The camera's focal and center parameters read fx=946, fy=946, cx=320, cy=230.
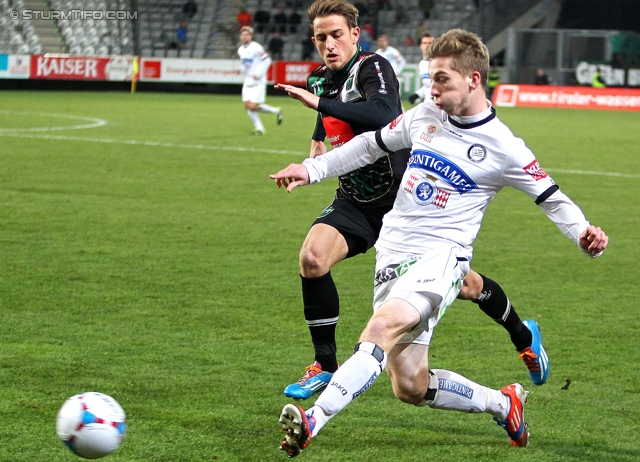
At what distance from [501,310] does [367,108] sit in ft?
4.25

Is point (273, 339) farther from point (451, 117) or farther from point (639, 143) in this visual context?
point (639, 143)

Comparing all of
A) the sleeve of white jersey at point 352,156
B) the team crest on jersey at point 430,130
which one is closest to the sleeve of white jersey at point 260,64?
the sleeve of white jersey at point 352,156

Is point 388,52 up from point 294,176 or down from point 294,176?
down

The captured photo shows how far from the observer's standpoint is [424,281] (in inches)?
153

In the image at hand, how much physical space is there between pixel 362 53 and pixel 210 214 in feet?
17.4

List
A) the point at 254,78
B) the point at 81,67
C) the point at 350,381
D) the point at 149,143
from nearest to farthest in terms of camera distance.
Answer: the point at 350,381 → the point at 149,143 → the point at 254,78 → the point at 81,67

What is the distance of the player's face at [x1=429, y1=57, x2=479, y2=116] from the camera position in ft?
13.0

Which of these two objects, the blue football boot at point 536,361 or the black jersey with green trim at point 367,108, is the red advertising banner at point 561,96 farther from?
the blue football boot at point 536,361

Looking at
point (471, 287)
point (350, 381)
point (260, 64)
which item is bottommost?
point (260, 64)

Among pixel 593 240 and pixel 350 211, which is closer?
pixel 593 240

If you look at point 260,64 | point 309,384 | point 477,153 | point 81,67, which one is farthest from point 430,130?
point 81,67

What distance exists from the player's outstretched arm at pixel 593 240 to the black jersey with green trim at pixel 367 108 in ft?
4.55

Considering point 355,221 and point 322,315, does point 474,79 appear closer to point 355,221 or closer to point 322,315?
point 355,221

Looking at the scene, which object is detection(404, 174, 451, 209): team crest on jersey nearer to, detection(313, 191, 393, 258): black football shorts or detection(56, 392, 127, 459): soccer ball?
detection(313, 191, 393, 258): black football shorts
